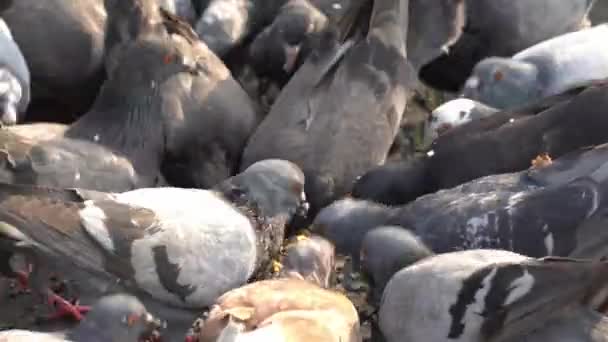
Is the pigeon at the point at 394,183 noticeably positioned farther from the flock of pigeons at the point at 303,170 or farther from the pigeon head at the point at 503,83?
the pigeon head at the point at 503,83

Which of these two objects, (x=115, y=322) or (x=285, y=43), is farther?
(x=285, y=43)

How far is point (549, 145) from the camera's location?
5.33 m

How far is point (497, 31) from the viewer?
6621mm

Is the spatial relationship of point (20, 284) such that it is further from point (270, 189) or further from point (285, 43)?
point (285, 43)

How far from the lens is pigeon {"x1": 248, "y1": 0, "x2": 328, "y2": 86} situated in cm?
638

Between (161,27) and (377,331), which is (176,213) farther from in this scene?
(161,27)

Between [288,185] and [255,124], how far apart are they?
982 millimetres

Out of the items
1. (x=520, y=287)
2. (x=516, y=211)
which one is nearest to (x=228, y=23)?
(x=516, y=211)

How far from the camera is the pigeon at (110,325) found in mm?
4266

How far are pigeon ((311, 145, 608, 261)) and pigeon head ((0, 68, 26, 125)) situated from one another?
1.94 m

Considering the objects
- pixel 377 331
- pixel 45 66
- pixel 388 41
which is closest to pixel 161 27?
pixel 45 66

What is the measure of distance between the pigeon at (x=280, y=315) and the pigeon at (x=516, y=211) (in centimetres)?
66

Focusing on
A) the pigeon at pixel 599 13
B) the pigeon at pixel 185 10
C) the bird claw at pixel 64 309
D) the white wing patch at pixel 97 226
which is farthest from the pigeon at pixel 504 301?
the pigeon at pixel 599 13

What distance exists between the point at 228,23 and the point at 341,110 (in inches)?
48.2
